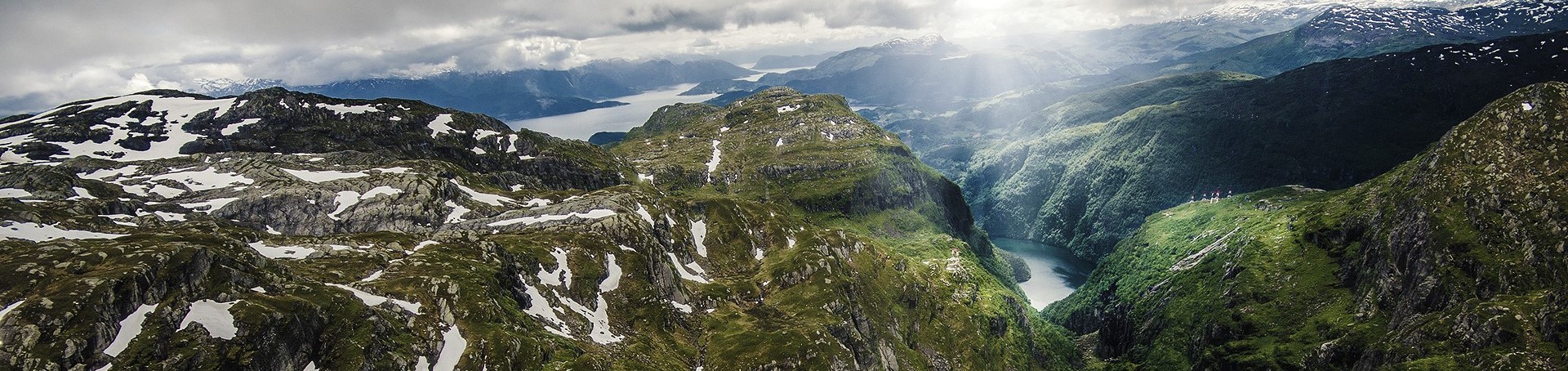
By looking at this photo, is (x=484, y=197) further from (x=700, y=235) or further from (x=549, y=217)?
(x=700, y=235)

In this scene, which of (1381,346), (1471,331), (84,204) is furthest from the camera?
(1381,346)

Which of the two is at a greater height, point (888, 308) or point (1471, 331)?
point (1471, 331)

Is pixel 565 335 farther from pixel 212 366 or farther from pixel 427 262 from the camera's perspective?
pixel 212 366

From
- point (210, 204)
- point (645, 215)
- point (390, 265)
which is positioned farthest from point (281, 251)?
point (645, 215)

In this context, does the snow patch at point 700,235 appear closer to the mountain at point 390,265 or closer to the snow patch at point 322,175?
the mountain at point 390,265

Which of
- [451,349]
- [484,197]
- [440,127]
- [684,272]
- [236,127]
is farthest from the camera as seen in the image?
[440,127]

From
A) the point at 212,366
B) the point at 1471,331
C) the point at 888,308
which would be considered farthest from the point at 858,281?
the point at 212,366

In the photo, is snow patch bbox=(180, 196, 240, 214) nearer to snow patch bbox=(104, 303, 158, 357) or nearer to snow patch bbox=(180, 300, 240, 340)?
snow patch bbox=(180, 300, 240, 340)
